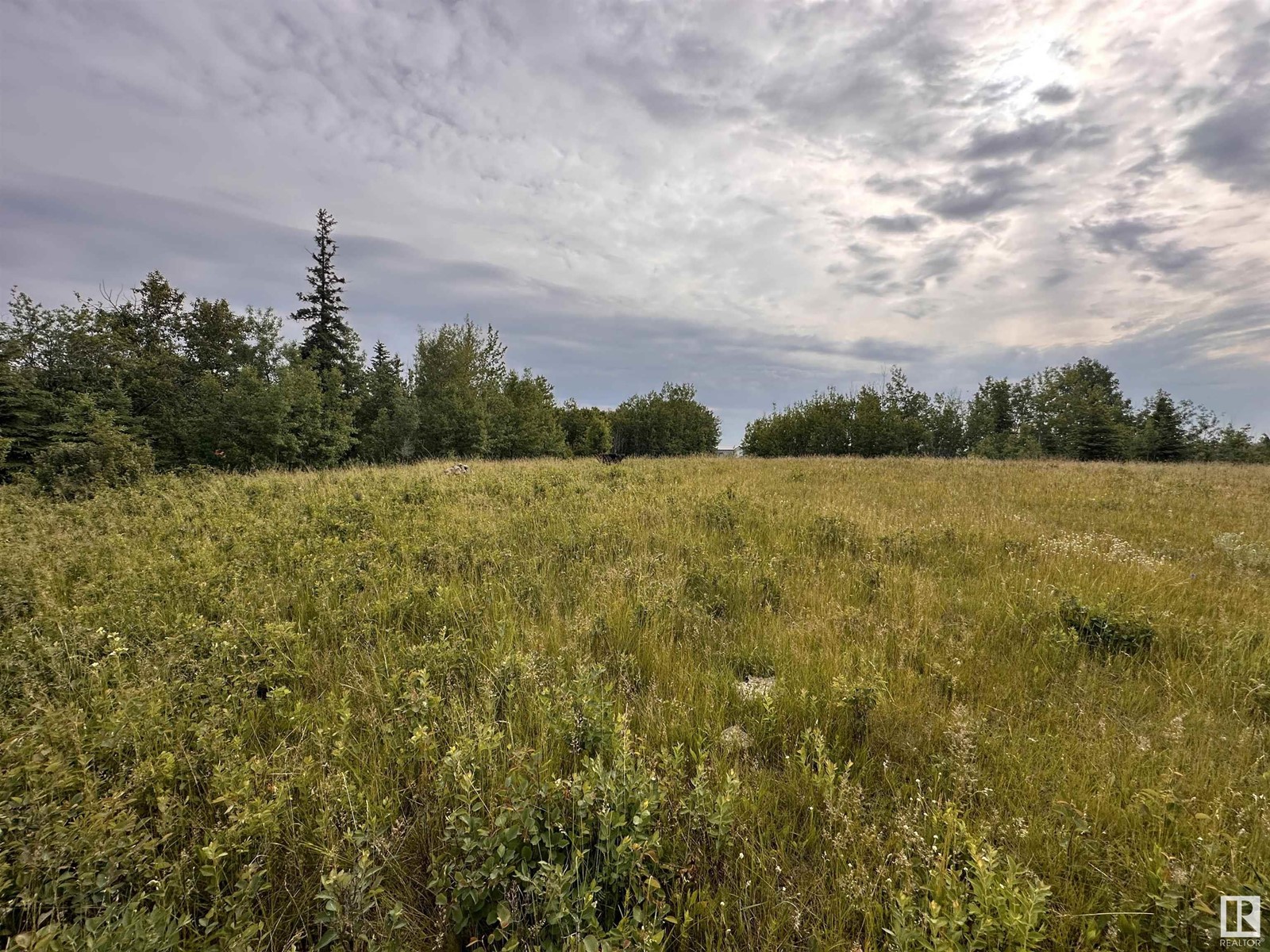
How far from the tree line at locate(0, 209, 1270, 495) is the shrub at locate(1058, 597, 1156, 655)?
1714 cm

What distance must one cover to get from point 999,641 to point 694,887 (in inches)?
154

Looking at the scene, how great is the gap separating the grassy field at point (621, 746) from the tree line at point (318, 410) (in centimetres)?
1067

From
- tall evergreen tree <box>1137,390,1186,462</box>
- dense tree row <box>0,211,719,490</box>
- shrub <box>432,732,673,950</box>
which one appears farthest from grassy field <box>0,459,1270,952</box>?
tall evergreen tree <box>1137,390,1186,462</box>

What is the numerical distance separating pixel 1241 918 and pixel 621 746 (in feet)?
8.32

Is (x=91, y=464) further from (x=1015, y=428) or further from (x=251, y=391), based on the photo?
(x=1015, y=428)

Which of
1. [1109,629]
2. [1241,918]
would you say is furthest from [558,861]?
[1109,629]

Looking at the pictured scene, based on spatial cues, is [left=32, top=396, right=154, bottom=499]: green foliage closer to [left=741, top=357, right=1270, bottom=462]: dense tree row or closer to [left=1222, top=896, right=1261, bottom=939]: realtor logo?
[left=1222, top=896, right=1261, bottom=939]: realtor logo

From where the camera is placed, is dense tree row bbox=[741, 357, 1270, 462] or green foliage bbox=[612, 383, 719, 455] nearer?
dense tree row bbox=[741, 357, 1270, 462]

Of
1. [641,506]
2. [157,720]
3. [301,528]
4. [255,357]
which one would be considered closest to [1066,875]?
[157,720]

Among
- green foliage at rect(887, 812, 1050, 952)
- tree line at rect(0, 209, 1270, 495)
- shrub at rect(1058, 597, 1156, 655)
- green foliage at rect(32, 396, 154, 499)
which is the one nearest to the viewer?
green foliage at rect(887, 812, 1050, 952)

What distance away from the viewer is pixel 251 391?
2702cm

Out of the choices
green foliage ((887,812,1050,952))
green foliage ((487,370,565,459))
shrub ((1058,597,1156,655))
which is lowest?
green foliage ((887,812,1050,952))

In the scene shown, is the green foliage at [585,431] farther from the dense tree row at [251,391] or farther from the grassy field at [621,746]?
the grassy field at [621,746]

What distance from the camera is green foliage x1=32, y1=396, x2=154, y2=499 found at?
10.1 m
